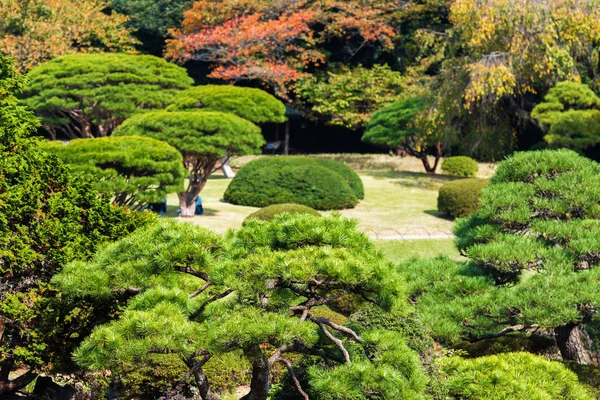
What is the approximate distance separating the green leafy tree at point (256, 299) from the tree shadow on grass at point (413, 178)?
1964 cm

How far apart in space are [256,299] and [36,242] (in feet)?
7.59

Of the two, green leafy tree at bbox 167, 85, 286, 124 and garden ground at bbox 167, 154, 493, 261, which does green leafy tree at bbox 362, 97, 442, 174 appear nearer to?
garden ground at bbox 167, 154, 493, 261

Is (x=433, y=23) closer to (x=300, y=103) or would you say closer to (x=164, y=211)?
(x=300, y=103)

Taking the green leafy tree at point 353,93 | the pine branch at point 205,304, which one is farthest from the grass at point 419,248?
the green leafy tree at point 353,93

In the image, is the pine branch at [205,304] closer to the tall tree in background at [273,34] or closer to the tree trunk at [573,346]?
the tree trunk at [573,346]

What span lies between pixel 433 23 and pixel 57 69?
17286mm

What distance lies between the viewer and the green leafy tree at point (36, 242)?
639 centimetres

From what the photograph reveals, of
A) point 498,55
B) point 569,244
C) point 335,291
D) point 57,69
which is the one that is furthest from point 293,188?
point 335,291

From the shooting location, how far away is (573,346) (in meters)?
8.34

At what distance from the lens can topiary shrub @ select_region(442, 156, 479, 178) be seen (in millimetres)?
27609

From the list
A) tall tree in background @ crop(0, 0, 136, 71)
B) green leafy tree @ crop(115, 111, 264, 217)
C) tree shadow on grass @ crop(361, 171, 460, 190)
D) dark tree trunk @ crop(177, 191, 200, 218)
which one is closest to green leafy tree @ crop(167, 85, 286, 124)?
green leafy tree @ crop(115, 111, 264, 217)

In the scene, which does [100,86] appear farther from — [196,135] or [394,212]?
[394,212]

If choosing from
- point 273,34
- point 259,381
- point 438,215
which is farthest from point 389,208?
point 259,381

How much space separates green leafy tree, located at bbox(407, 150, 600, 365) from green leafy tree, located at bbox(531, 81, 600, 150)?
16.0m
